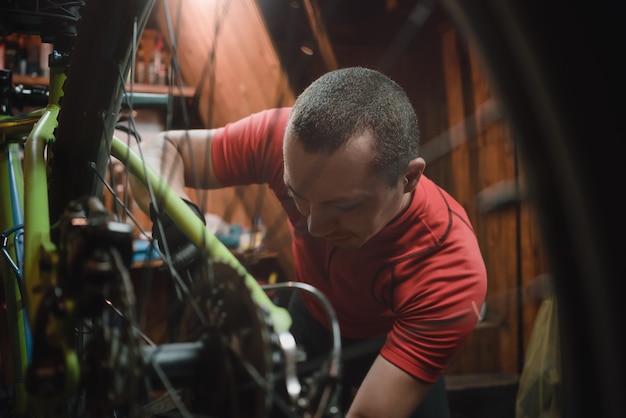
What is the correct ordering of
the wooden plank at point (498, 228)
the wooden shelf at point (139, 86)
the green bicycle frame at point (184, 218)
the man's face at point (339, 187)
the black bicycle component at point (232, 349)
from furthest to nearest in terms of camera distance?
the wooden shelf at point (139, 86) → the wooden plank at point (498, 228) → the man's face at point (339, 187) → the green bicycle frame at point (184, 218) → the black bicycle component at point (232, 349)

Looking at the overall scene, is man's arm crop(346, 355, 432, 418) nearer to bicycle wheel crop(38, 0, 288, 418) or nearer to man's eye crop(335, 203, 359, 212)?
man's eye crop(335, 203, 359, 212)

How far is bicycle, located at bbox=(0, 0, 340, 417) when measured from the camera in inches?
12.4

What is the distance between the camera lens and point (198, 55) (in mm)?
1555

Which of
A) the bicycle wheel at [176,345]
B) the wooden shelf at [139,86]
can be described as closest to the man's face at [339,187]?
the bicycle wheel at [176,345]

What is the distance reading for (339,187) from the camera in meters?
0.62

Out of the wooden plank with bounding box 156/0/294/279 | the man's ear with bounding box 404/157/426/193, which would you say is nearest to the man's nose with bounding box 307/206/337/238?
the man's ear with bounding box 404/157/426/193

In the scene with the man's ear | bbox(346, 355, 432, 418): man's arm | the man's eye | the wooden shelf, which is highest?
the wooden shelf

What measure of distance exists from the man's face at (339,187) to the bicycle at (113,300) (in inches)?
5.6

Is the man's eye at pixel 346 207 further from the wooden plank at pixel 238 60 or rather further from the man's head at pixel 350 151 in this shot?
the wooden plank at pixel 238 60

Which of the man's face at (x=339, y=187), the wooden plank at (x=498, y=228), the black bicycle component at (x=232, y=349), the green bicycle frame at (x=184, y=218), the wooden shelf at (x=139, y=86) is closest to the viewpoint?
the black bicycle component at (x=232, y=349)

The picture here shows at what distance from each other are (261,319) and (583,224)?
17 centimetres

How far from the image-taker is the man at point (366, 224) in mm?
627

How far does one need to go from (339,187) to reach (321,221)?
2.6 inches

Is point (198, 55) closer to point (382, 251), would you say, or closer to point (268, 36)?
point (268, 36)
